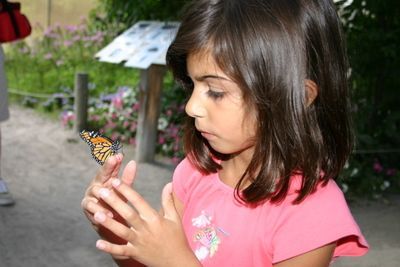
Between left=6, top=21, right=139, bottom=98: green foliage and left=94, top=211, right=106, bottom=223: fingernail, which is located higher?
left=94, top=211, right=106, bottom=223: fingernail

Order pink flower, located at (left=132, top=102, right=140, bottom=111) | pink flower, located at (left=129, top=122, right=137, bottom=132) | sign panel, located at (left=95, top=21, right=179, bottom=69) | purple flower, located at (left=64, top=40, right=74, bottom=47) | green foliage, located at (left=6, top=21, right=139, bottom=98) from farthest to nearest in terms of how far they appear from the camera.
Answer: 1. purple flower, located at (left=64, top=40, right=74, bottom=47)
2. green foliage, located at (left=6, top=21, right=139, bottom=98)
3. pink flower, located at (left=132, top=102, right=140, bottom=111)
4. pink flower, located at (left=129, top=122, right=137, bottom=132)
5. sign panel, located at (left=95, top=21, right=179, bottom=69)

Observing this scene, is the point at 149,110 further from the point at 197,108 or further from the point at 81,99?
the point at 197,108

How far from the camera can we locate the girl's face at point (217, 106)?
123 cm

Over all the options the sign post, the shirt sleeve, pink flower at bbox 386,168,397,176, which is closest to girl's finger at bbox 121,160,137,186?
the shirt sleeve

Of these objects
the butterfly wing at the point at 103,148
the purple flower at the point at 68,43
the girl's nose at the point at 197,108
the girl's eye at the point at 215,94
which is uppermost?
the girl's eye at the point at 215,94

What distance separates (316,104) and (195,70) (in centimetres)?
30

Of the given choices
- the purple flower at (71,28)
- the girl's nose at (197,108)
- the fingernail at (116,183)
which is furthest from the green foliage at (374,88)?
the purple flower at (71,28)

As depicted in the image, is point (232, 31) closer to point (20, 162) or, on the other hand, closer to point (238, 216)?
point (238, 216)

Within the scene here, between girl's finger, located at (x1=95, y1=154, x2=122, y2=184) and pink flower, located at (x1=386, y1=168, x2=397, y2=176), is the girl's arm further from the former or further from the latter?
pink flower, located at (x1=386, y1=168, x2=397, y2=176)

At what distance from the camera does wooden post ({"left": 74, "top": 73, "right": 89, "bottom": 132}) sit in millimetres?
5336

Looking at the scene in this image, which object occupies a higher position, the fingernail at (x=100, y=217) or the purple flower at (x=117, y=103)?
the fingernail at (x=100, y=217)

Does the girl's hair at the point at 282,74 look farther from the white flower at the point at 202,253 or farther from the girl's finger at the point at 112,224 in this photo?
the girl's finger at the point at 112,224

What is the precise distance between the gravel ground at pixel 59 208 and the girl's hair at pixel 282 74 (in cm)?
193

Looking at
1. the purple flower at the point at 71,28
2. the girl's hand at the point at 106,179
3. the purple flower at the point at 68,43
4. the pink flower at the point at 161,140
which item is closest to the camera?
the girl's hand at the point at 106,179
